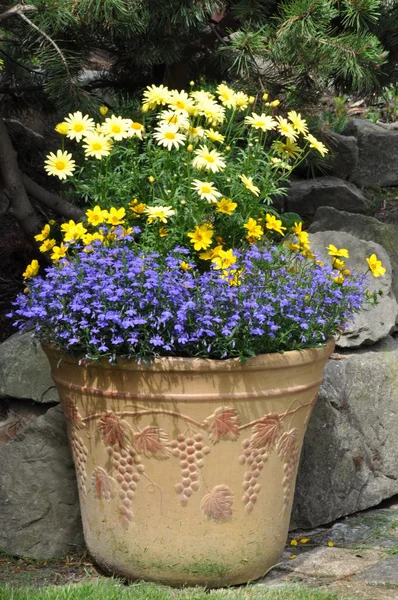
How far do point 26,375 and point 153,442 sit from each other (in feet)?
2.65

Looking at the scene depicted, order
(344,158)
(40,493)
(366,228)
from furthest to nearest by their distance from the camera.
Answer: (344,158) < (366,228) < (40,493)

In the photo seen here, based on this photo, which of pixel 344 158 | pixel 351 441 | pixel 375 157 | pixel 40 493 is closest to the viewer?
pixel 40 493

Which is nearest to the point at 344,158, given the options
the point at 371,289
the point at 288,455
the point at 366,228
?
the point at 366,228

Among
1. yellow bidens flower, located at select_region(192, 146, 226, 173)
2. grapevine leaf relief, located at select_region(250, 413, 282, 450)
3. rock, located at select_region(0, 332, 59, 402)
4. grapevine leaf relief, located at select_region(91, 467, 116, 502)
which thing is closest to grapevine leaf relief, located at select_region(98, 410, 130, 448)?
grapevine leaf relief, located at select_region(91, 467, 116, 502)

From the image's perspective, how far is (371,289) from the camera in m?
3.49

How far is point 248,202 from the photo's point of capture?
2.91m

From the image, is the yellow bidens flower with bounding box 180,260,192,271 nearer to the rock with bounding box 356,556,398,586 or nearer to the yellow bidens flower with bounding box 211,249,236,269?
the yellow bidens flower with bounding box 211,249,236,269

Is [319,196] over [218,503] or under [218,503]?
over

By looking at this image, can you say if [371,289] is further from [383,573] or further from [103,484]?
[103,484]

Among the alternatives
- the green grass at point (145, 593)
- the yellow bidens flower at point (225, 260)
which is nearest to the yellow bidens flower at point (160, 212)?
the yellow bidens flower at point (225, 260)

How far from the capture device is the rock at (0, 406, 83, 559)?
2889 millimetres

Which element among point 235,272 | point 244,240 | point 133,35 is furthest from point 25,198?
point 235,272

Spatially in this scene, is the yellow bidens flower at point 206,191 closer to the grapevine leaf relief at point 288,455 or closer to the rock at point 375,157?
the grapevine leaf relief at point 288,455

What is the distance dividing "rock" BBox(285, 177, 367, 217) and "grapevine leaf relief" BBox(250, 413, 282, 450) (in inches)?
79.5
